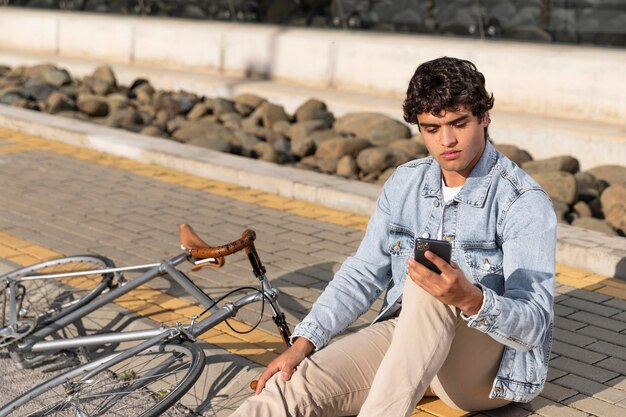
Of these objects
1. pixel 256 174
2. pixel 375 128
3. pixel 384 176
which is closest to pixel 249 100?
pixel 375 128

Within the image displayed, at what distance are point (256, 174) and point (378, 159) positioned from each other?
1460 millimetres

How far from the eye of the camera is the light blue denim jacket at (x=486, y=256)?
3.54 meters

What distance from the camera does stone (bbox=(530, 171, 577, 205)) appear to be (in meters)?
8.36

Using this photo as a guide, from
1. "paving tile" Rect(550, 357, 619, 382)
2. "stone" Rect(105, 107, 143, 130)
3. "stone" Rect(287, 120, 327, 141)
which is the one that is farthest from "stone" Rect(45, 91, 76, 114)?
"paving tile" Rect(550, 357, 619, 382)

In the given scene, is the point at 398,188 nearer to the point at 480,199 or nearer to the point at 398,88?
the point at 480,199

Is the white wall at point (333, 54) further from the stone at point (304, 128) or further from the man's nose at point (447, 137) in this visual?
the man's nose at point (447, 137)

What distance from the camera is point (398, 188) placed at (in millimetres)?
4055

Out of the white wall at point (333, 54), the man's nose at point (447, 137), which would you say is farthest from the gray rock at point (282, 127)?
the man's nose at point (447, 137)

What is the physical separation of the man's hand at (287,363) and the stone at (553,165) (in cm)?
570

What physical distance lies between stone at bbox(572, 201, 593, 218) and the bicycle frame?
4.21 metres

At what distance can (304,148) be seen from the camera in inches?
421

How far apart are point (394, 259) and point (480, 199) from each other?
454 millimetres

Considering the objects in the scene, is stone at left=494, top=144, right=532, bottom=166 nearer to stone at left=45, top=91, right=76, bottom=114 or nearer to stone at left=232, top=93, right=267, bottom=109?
stone at left=232, top=93, right=267, bottom=109

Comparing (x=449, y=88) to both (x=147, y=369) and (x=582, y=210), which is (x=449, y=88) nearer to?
(x=147, y=369)
